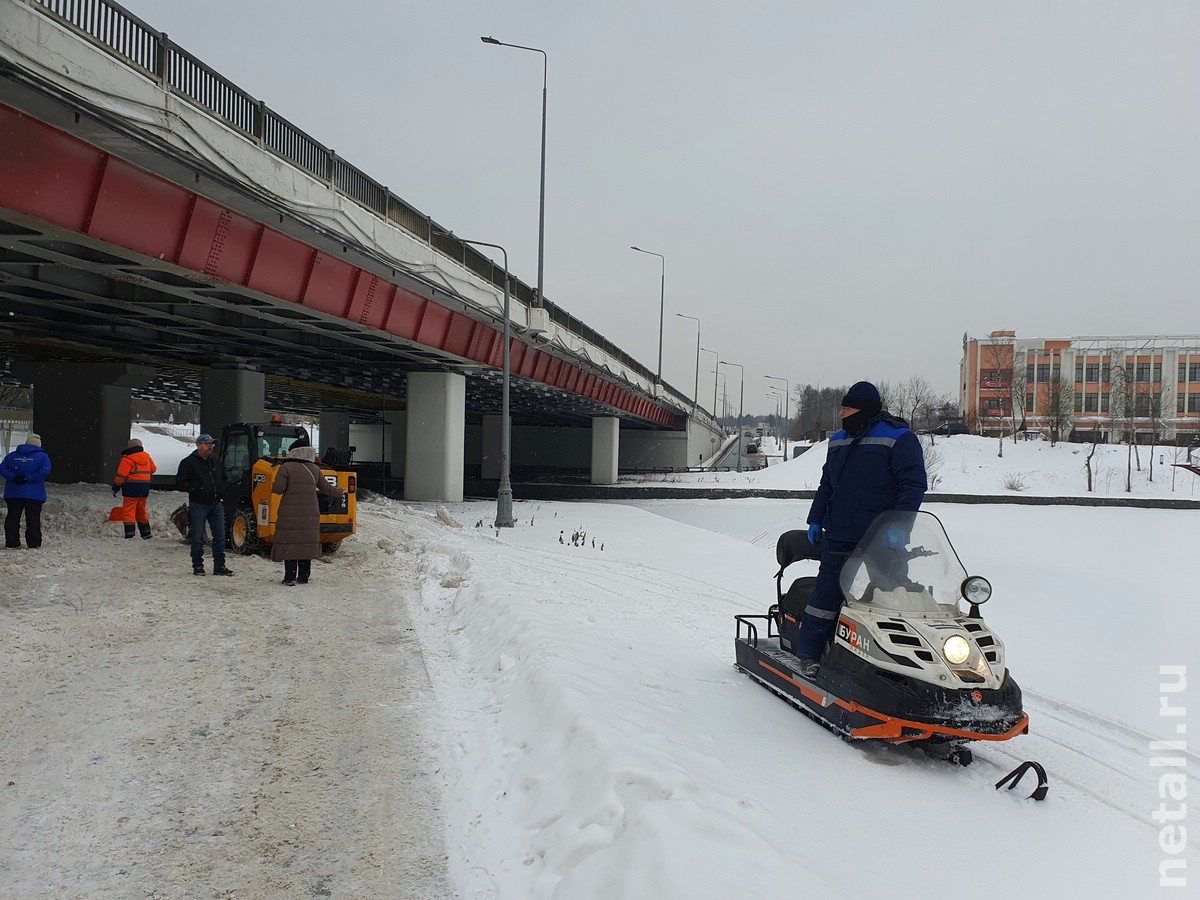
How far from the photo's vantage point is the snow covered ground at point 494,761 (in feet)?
12.6

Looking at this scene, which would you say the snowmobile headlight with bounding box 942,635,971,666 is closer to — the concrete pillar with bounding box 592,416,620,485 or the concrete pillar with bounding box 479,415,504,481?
the concrete pillar with bounding box 592,416,620,485

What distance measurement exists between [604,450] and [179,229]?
41522 mm

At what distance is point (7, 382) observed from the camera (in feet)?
155

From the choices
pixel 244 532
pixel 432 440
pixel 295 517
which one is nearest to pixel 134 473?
pixel 244 532

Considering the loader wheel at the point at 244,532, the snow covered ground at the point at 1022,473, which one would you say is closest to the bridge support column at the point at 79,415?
the loader wheel at the point at 244,532

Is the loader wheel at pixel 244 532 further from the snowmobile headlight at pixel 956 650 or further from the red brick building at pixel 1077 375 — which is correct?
the red brick building at pixel 1077 375

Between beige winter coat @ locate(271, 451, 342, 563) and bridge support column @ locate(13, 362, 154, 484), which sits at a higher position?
bridge support column @ locate(13, 362, 154, 484)

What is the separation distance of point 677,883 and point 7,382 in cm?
A: 5569

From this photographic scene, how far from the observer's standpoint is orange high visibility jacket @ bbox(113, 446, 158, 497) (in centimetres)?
1489

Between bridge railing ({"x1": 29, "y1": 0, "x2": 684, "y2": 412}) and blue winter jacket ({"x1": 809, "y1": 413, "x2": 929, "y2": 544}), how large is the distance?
11.4m

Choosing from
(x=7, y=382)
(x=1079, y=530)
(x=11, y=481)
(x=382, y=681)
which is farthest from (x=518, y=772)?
(x=7, y=382)

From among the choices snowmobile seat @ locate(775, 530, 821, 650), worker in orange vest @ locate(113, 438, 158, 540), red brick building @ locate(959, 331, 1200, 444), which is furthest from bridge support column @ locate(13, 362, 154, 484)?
red brick building @ locate(959, 331, 1200, 444)

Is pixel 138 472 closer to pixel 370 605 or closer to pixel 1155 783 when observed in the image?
pixel 370 605

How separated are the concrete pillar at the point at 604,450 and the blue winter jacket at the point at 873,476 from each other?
48.0 m
